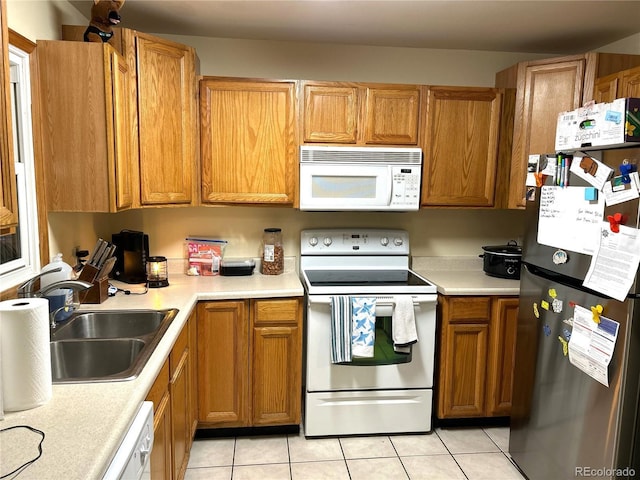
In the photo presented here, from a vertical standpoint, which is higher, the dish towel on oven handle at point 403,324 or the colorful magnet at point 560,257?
the colorful magnet at point 560,257

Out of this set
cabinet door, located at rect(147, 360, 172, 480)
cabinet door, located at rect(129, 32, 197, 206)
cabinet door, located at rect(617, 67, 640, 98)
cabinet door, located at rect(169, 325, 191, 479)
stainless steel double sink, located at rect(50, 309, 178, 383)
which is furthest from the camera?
cabinet door, located at rect(129, 32, 197, 206)

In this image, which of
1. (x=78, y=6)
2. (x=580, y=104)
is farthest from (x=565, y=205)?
(x=78, y=6)

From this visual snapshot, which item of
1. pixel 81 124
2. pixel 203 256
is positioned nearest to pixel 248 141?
pixel 203 256

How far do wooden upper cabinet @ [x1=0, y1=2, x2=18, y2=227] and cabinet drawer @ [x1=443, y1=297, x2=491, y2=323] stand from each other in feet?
7.01

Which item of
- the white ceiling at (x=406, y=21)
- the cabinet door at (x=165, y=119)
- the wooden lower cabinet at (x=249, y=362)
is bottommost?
the wooden lower cabinet at (x=249, y=362)

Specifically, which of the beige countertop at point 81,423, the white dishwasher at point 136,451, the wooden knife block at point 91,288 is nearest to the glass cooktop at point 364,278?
the beige countertop at point 81,423

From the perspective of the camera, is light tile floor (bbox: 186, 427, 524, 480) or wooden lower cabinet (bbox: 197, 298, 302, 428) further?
wooden lower cabinet (bbox: 197, 298, 302, 428)

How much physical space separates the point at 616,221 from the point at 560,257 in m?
0.34

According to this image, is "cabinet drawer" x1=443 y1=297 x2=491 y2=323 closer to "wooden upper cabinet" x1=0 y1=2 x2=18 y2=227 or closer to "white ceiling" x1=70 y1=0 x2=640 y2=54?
"white ceiling" x1=70 y1=0 x2=640 y2=54

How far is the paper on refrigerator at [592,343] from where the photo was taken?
173 centimetres

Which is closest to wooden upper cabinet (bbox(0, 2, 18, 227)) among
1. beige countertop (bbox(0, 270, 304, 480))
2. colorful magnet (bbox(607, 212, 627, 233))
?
beige countertop (bbox(0, 270, 304, 480))

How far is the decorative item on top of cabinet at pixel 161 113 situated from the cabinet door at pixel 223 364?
680 mm

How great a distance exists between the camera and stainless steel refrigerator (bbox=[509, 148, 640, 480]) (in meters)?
1.70

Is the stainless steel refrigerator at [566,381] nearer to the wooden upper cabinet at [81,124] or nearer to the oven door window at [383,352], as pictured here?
the oven door window at [383,352]
